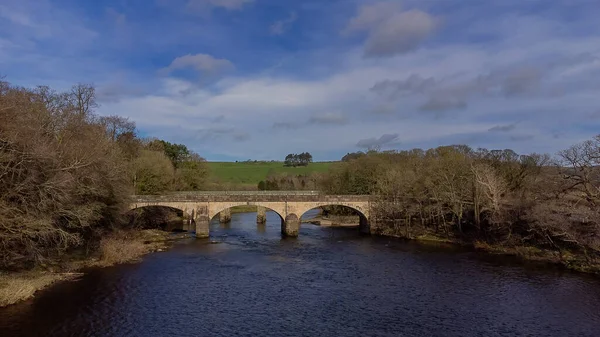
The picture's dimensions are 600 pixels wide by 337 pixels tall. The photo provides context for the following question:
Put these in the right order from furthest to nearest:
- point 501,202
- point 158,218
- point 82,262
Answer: point 158,218 → point 501,202 → point 82,262

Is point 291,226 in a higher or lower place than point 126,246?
higher

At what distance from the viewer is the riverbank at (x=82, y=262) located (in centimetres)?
2633

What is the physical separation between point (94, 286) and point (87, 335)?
9.05m

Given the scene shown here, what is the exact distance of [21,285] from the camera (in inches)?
1048

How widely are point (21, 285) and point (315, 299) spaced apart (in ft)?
55.4

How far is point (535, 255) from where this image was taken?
4131cm

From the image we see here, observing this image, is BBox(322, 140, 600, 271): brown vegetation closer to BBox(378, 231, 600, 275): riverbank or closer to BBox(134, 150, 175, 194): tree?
BBox(378, 231, 600, 275): riverbank

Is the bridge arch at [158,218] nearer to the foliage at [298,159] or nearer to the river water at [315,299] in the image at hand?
the river water at [315,299]

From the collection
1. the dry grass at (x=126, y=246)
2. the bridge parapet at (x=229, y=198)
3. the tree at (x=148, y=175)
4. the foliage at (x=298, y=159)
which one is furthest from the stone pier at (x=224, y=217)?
the foliage at (x=298, y=159)

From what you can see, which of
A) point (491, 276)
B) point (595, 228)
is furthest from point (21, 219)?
point (595, 228)

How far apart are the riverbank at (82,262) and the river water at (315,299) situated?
0.91 m

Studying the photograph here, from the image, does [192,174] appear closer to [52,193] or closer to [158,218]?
[158,218]

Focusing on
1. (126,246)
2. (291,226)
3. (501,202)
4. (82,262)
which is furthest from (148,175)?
(501,202)

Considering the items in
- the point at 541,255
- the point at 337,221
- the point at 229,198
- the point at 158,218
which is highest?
the point at 229,198
